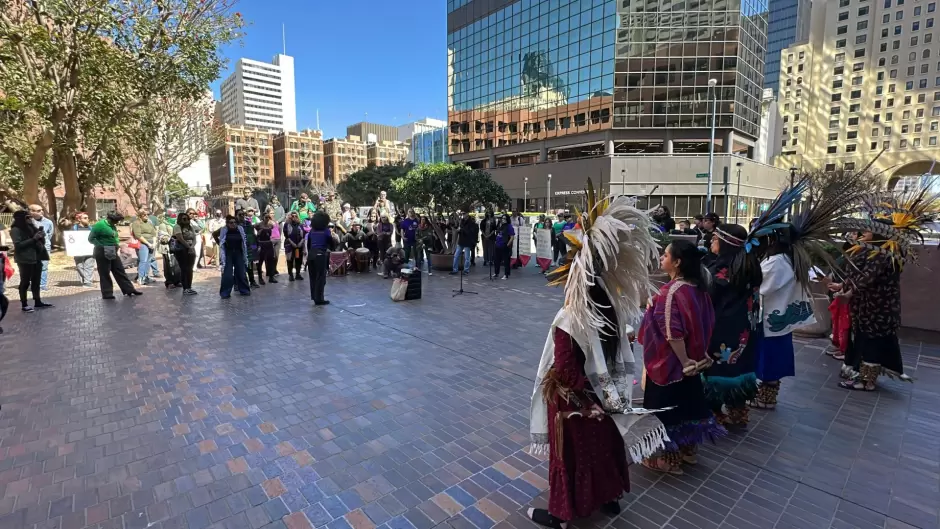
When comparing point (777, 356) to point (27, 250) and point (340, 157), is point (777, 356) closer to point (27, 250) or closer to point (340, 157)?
point (27, 250)

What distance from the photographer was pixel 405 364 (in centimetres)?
555

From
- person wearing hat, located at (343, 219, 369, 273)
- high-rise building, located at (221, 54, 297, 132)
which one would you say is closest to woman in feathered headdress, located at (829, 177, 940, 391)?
person wearing hat, located at (343, 219, 369, 273)

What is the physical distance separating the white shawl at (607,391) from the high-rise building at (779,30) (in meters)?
148

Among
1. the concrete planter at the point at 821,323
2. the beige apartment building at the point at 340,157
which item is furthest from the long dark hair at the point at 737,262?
the beige apartment building at the point at 340,157

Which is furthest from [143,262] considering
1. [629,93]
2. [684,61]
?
[684,61]

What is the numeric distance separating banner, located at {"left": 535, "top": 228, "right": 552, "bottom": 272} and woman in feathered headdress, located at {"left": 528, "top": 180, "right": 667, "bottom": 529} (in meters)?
10.6

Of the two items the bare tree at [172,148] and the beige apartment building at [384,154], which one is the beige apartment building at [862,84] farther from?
the beige apartment building at [384,154]

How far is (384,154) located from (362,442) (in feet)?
428

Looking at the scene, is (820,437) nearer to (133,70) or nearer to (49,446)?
(49,446)

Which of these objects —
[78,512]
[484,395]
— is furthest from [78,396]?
[484,395]

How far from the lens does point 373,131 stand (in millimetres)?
183875

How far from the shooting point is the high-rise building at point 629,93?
4325cm

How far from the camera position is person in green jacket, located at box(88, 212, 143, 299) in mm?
9086

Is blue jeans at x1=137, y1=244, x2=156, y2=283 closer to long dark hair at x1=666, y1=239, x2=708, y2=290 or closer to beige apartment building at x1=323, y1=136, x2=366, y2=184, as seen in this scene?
long dark hair at x1=666, y1=239, x2=708, y2=290
